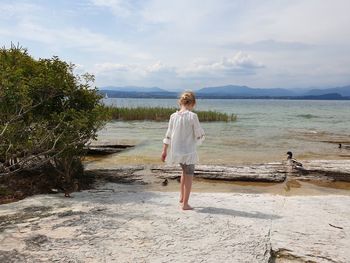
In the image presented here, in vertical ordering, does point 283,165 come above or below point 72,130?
below

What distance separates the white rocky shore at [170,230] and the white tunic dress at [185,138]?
0.73 m

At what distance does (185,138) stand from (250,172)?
431 cm

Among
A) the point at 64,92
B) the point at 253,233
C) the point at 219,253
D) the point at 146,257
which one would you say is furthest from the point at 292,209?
the point at 64,92

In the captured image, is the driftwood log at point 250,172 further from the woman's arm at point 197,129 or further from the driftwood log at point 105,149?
the driftwood log at point 105,149

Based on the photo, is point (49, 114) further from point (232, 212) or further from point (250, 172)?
point (250, 172)

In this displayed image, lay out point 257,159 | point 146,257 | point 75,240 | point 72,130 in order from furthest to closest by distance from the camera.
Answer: point 257,159
point 72,130
point 75,240
point 146,257

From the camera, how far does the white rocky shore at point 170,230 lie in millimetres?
3969

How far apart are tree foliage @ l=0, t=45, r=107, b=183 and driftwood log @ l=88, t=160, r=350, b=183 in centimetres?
193

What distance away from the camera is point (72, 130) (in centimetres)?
705

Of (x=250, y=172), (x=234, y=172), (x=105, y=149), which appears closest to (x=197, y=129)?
(x=234, y=172)

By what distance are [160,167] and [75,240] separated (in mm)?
5819

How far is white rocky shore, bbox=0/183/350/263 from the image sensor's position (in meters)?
3.97

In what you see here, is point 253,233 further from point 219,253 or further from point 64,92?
point 64,92

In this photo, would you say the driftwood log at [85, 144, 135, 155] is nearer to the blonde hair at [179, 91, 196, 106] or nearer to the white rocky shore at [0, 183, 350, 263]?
the white rocky shore at [0, 183, 350, 263]
